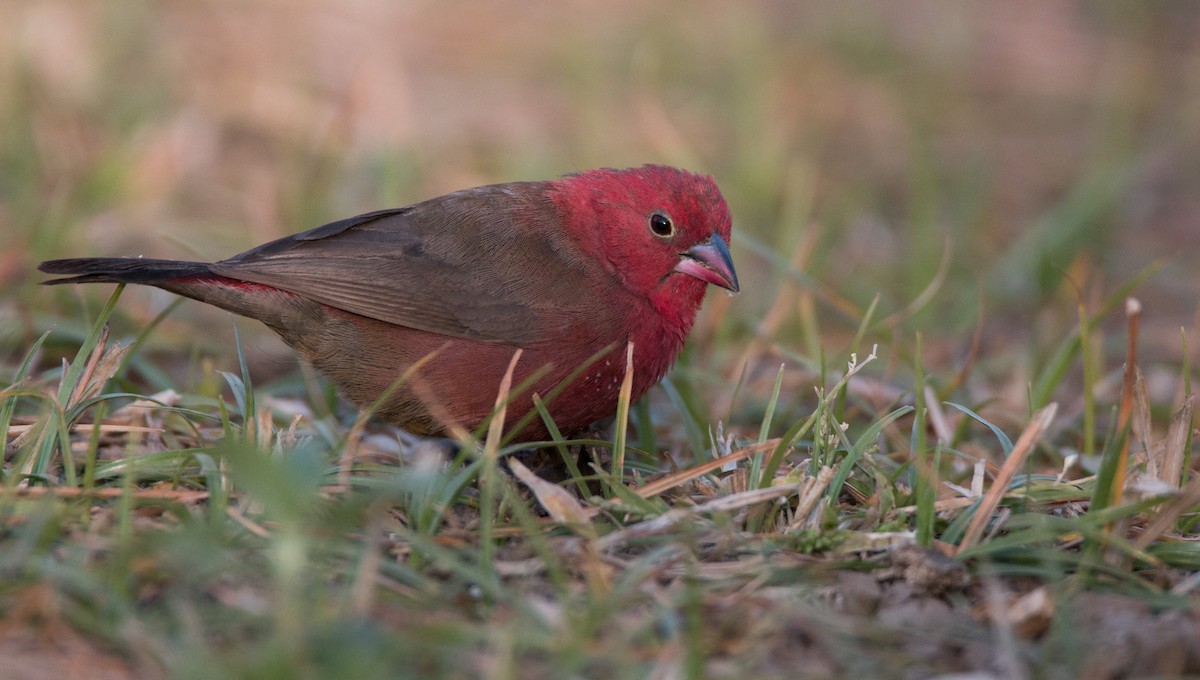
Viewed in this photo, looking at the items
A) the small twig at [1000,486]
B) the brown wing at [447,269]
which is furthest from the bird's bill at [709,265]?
the small twig at [1000,486]

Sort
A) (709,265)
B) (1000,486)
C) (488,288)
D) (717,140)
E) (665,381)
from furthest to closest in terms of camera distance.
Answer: (717,140) → (665,381) → (709,265) → (488,288) → (1000,486)

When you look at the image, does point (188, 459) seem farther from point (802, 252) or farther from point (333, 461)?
point (802, 252)

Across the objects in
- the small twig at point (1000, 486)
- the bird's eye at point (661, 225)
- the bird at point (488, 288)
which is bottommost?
the small twig at point (1000, 486)

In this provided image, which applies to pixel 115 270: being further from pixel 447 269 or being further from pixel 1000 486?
pixel 1000 486

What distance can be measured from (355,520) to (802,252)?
2675mm

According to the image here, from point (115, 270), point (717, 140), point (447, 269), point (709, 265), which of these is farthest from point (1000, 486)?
point (717, 140)

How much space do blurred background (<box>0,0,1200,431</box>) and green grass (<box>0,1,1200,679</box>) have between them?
0.03 m

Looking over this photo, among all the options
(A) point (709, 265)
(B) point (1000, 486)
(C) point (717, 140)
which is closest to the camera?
(B) point (1000, 486)

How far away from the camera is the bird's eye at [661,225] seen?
13.1ft

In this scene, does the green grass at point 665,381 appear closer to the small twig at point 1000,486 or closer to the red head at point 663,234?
the small twig at point 1000,486

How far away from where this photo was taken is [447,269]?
387 cm

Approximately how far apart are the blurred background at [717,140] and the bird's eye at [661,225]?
23.6 inches

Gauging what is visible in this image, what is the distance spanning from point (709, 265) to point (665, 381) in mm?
487

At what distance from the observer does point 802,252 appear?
4.93m
